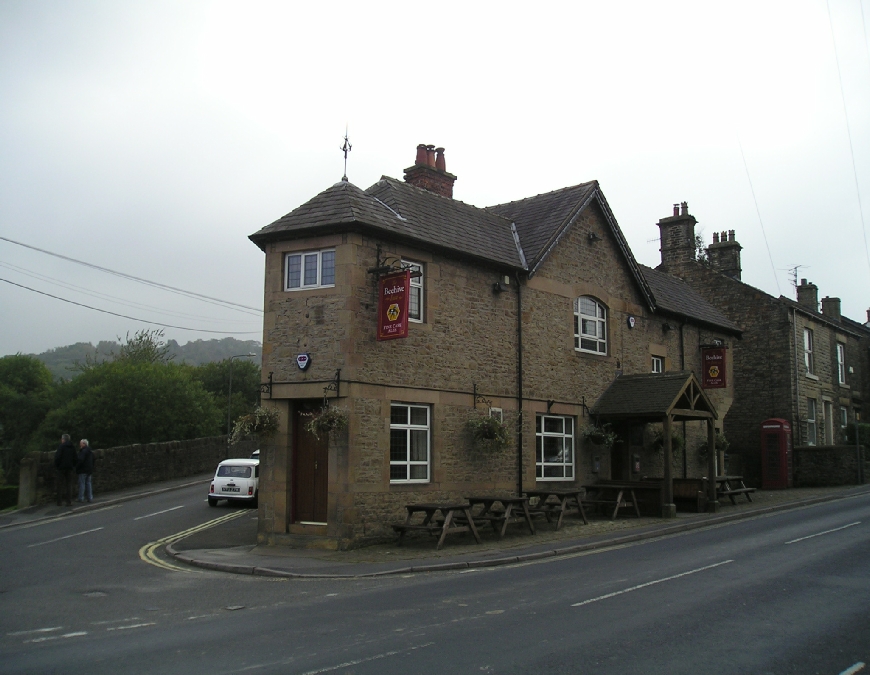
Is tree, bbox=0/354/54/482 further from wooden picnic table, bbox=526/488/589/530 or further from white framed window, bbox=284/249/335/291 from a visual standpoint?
wooden picnic table, bbox=526/488/589/530

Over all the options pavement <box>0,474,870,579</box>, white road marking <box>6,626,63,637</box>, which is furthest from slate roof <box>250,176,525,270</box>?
white road marking <box>6,626,63,637</box>

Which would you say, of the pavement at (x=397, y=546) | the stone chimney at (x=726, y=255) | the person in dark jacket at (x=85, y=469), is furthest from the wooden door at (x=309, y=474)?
the stone chimney at (x=726, y=255)

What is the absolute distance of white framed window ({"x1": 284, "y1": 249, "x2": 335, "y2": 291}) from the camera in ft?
52.7

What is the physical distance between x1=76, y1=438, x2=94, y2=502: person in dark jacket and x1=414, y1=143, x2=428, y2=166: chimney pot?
39.3 feet

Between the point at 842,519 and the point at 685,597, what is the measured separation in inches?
420

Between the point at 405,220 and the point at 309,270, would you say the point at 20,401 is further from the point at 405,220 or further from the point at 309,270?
the point at 405,220

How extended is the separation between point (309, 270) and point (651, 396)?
985cm

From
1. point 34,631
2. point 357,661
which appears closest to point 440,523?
point 34,631

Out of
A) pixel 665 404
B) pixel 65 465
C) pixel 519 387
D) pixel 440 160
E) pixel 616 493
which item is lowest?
pixel 616 493

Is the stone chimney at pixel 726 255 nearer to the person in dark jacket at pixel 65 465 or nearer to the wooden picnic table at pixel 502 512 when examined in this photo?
the wooden picnic table at pixel 502 512

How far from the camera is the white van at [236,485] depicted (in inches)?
866

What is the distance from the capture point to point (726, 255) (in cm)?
3662

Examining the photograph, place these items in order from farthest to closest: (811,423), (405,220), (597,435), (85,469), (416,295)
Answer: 1. (811,423)
2. (85,469)
3. (597,435)
4. (405,220)
5. (416,295)

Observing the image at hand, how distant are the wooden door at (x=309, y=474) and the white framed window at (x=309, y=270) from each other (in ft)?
8.35
